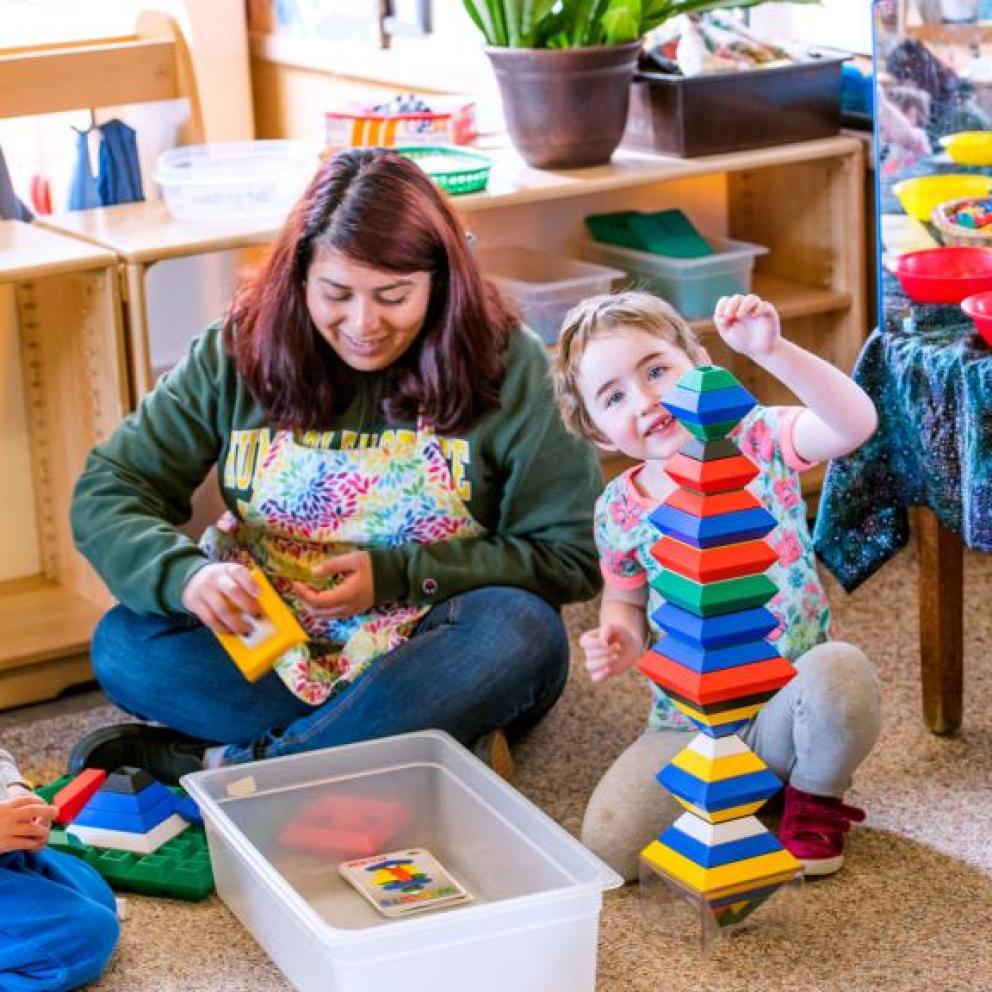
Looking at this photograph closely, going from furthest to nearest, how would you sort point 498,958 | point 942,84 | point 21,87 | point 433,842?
point 21,87 < point 942,84 < point 433,842 < point 498,958

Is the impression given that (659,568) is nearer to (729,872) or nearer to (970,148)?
(729,872)

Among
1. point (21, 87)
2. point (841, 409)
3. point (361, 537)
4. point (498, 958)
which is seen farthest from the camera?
point (21, 87)

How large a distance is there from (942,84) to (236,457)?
90cm

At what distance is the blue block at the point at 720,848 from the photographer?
64.5 inches

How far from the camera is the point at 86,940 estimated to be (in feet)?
5.36

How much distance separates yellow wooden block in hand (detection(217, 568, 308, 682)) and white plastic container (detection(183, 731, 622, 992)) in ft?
0.31

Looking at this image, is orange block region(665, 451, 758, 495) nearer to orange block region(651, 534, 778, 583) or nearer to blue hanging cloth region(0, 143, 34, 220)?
orange block region(651, 534, 778, 583)

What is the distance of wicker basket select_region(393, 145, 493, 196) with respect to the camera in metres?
2.38

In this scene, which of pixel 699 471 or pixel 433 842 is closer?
pixel 699 471

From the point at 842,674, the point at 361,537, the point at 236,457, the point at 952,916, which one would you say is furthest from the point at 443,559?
the point at 952,916

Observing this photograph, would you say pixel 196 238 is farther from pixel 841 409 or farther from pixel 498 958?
pixel 498 958

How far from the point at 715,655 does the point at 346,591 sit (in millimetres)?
448

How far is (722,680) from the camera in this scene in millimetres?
1602

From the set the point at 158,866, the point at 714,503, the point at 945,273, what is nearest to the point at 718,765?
the point at 714,503
